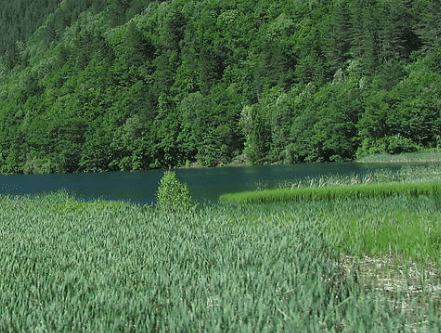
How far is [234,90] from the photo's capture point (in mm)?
138375

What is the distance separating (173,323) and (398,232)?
7704 mm

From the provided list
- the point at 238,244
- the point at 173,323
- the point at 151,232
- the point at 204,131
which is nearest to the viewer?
the point at 173,323

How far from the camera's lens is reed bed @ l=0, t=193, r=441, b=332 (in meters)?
5.88

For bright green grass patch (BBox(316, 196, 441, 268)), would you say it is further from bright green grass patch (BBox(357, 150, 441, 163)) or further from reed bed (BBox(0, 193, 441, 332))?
bright green grass patch (BBox(357, 150, 441, 163))

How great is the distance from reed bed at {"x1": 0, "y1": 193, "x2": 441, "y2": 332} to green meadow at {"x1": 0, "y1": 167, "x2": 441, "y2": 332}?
0.09 ft

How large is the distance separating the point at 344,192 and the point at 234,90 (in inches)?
4479

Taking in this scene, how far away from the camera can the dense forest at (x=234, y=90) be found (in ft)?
318

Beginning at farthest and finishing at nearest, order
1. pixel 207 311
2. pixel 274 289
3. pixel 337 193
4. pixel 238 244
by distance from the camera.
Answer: pixel 337 193 < pixel 238 244 < pixel 274 289 < pixel 207 311

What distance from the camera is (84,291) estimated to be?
23.6 feet

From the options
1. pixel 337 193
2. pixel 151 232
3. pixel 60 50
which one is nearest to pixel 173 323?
pixel 151 232

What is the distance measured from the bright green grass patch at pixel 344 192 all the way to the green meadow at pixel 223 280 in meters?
12.9

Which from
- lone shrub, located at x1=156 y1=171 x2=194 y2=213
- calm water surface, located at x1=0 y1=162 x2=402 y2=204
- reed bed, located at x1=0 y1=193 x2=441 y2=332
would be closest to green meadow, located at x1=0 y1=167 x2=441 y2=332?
reed bed, located at x1=0 y1=193 x2=441 y2=332

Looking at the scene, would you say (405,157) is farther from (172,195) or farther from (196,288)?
(196,288)

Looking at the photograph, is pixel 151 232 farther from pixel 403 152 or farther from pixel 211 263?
pixel 403 152
